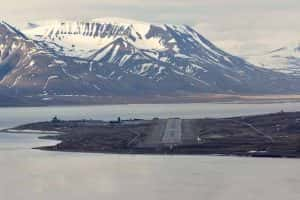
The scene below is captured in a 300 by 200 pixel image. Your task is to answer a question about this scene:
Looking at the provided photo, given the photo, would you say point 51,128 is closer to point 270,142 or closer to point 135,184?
point 270,142

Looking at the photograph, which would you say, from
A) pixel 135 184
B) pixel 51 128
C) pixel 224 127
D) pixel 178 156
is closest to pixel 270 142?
pixel 178 156

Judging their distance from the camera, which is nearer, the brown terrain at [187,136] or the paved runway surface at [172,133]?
the brown terrain at [187,136]

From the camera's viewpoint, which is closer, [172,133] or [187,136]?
[187,136]

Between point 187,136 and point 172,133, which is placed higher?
point 172,133

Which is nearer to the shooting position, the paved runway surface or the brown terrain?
the brown terrain

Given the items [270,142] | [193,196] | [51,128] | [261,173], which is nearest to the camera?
[193,196]
